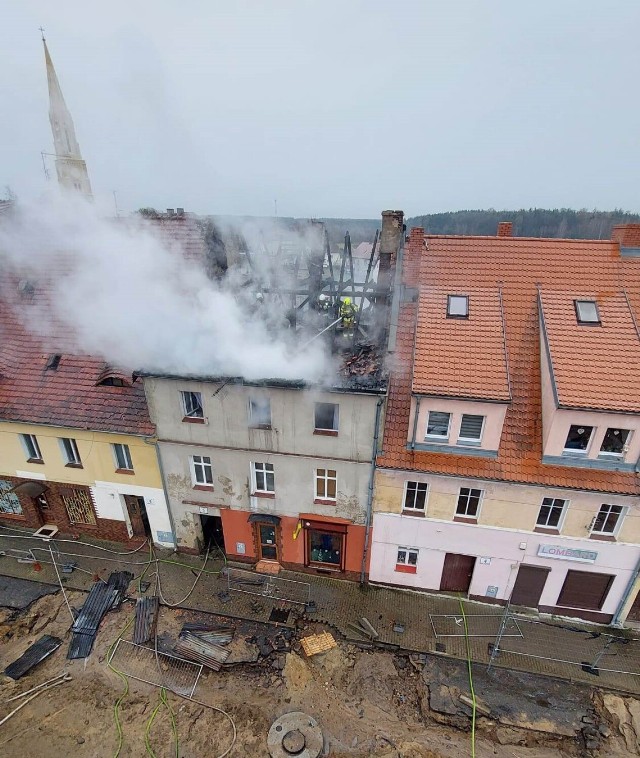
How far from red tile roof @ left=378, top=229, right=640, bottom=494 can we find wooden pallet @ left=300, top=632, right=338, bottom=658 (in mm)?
6618

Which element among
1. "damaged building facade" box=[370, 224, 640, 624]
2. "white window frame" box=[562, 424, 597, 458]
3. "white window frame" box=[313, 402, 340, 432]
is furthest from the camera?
"white window frame" box=[313, 402, 340, 432]

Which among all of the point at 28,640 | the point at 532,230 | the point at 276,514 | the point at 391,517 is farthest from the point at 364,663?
the point at 532,230

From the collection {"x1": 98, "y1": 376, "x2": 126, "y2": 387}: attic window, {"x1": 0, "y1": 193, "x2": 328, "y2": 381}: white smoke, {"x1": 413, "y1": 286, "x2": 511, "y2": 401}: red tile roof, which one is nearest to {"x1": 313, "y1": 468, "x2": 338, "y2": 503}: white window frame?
{"x1": 0, "y1": 193, "x2": 328, "y2": 381}: white smoke

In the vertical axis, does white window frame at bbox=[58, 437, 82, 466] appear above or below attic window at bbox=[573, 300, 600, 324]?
below

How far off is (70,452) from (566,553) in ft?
64.4

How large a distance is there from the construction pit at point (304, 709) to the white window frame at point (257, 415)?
7515 millimetres

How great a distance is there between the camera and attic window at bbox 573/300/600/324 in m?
15.2

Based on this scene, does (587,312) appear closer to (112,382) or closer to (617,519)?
(617,519)

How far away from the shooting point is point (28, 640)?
1505cm

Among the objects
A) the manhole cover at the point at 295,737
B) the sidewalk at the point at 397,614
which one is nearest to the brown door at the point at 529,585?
the sidewalk at the point at 397,614

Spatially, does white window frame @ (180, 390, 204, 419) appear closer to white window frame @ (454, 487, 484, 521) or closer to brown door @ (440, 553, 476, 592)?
white window frame @ (454, 487, 484, 521)

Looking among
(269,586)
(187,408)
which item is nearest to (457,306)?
(187,408)

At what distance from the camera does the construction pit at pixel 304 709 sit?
12.2 meters

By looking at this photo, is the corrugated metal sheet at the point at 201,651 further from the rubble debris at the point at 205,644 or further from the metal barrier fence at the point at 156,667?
the metal barrier fence at the point at 156,667
